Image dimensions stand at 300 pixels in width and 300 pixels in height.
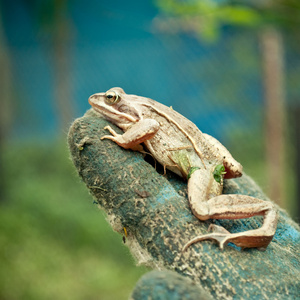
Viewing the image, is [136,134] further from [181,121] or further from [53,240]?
[53,240]

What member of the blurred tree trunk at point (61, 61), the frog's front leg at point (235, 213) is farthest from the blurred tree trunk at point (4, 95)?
the frog's front leg at point (235, 213)

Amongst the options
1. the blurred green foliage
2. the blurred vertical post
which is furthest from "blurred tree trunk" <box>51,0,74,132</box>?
the blurred vertical post

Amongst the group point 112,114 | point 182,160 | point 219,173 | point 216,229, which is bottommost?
point 216,229

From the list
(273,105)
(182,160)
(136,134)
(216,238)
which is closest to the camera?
(216,238)

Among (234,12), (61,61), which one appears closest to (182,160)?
(234,12)

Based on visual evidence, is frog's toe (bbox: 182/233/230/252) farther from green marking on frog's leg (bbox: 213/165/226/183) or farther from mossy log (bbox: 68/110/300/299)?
green marking on frog's leg (bbox: 213/165/226/183)

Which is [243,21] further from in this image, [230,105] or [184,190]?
[184,190]

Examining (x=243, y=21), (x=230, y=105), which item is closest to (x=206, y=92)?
(x=230, y=105)

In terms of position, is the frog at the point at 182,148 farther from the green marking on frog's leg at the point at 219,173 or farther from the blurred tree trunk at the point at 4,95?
→ the blurred tree trunk at the point at 4,95
